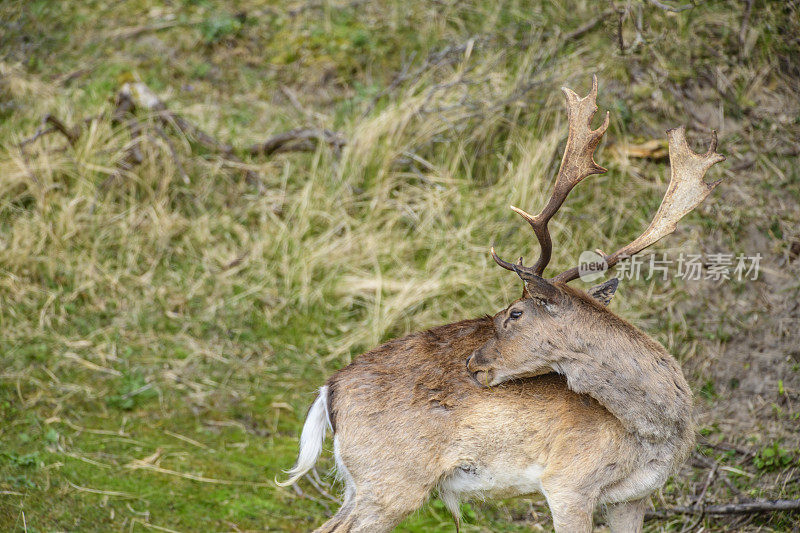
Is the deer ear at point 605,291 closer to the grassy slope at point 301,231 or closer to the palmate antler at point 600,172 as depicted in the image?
the palmate antler at point 600,172

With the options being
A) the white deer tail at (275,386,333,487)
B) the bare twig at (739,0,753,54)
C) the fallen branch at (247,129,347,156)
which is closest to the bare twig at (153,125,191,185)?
the fallen branch at (247,129,347,156)

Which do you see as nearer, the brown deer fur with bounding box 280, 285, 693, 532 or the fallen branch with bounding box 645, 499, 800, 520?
the brown deer fur with bounding box 280, 285, 693, 532

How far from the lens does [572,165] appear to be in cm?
361

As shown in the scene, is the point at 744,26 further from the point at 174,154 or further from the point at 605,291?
the point at 174,154

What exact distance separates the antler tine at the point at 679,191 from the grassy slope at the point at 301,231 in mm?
1717

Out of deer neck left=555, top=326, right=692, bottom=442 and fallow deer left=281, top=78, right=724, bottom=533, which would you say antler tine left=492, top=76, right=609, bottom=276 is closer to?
fallow deer left=281, top=78, right=724, bottom=533

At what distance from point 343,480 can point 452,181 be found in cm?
340

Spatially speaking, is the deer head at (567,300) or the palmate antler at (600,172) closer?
the deer head at (567,300)

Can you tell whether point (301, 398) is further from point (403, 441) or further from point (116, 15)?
point (116, 15)

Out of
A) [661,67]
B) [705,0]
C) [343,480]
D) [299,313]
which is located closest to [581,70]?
[661,67]

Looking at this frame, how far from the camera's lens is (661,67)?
22.1 ft

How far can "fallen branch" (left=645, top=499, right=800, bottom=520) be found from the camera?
4188 mm

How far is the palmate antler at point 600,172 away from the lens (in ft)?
11.6

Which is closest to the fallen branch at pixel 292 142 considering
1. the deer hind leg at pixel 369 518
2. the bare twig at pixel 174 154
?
the bare twig at pixel 174 154
